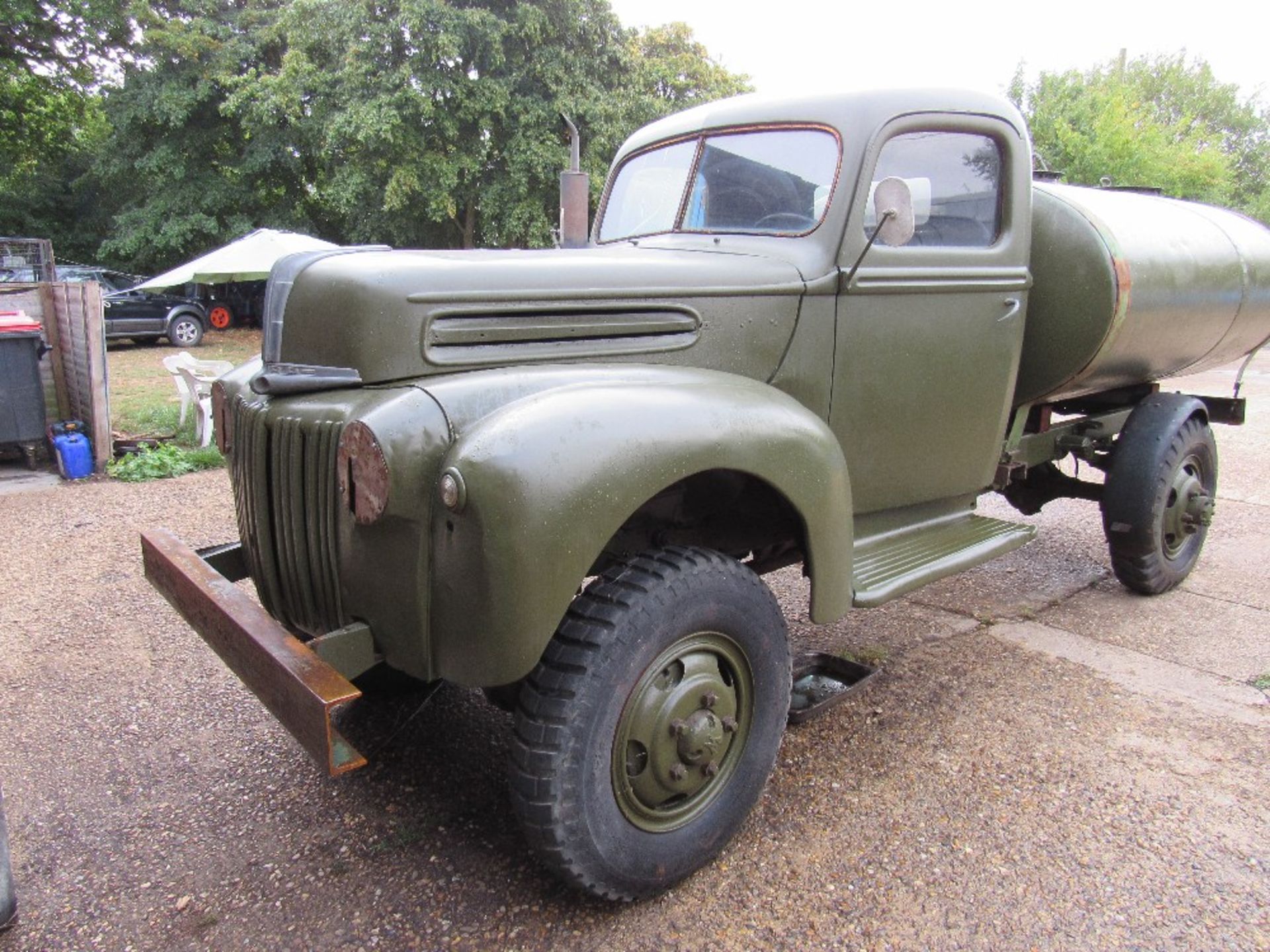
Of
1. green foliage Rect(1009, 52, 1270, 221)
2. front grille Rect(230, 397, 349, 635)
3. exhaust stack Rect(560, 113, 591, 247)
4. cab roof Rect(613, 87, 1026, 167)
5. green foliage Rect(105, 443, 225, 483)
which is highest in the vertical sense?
green foliage Rect(1009, 52, 1270, 221)

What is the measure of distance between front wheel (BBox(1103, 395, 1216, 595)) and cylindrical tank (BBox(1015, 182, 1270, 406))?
0.93ft

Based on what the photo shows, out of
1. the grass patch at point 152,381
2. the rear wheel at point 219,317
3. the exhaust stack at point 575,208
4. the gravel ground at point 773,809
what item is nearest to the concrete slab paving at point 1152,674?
the gravel ground at point 773,809

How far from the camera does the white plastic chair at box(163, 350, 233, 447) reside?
765 centimetres

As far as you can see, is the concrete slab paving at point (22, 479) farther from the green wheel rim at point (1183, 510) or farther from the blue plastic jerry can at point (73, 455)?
the green wheel rim at point (1183, 510)

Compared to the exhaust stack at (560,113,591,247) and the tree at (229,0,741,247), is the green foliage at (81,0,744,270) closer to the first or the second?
the tree at (229,0,741,247)

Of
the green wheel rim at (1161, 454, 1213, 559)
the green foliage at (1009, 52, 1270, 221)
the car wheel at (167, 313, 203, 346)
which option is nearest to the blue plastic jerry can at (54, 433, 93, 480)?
the green wheel rim at (1161, 454, 1213, 559)

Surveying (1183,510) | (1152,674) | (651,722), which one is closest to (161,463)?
(651,722)

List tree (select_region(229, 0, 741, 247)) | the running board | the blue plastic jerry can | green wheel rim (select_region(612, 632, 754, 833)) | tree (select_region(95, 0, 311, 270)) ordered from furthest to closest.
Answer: tree (select_region(95, 0, 311, 270)) → tree (select_region(229, 0, 741, 247)) → the blue plastic jerry can → the running board → green wheel rim (select_region(612, 632, 754, 833))

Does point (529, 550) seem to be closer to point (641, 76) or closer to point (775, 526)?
point (775, 526)

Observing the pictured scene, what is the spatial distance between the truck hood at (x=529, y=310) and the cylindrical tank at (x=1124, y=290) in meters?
1.34

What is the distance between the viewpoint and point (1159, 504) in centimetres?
407

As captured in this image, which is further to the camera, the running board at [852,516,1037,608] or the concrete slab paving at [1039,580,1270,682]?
the concrete slab paving at [1039,580,1270,682]

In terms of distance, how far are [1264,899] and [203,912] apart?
8.46 ft

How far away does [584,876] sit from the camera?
82.0 inches
